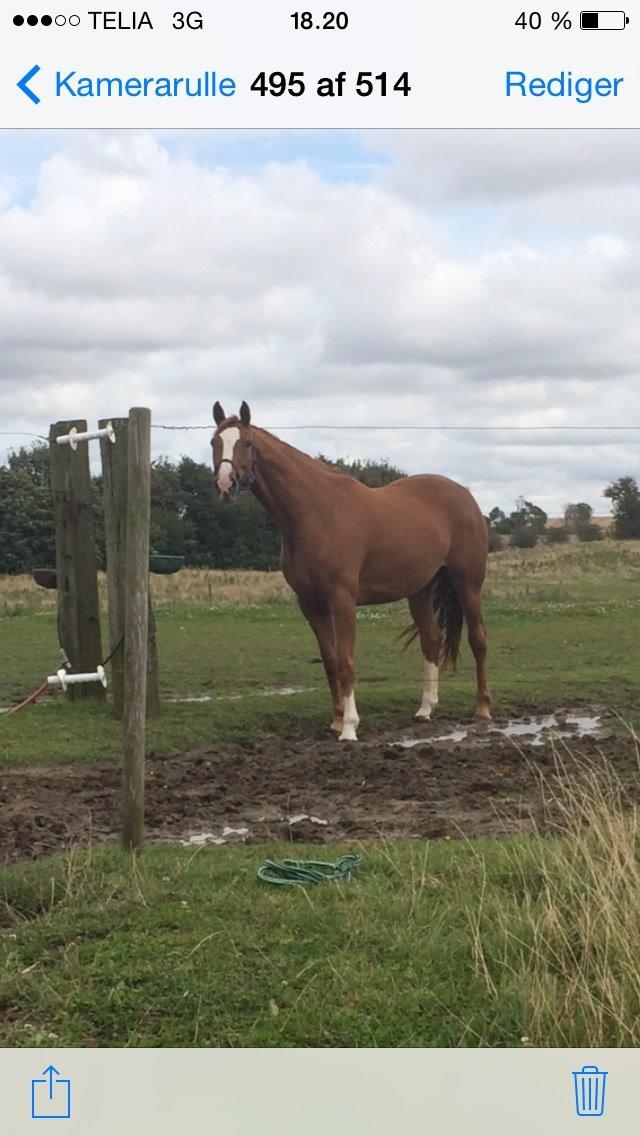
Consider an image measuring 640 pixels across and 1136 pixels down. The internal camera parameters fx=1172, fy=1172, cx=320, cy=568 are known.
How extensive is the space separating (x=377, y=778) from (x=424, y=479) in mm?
4308

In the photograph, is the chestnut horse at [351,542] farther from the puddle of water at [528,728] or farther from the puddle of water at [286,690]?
the puddle of water at [286,690]

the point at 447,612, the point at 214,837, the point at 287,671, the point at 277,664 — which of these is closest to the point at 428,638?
the point at 447,612

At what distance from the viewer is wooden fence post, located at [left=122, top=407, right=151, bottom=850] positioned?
5434 millimetres

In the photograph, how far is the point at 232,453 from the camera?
923 centimetres

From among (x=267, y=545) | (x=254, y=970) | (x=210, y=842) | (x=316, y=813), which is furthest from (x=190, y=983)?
(x=267, y=545)

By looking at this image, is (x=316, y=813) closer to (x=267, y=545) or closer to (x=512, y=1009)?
(x=512, y=1009)

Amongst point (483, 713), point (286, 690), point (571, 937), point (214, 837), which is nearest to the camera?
point (571, 937)

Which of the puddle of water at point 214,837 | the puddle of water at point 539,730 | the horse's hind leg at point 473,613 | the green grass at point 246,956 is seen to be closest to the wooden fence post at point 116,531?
the puddle of water at point 539,730

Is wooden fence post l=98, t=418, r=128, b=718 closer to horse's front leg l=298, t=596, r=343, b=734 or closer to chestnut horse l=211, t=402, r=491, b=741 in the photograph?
chestnut horse l=211, t=402, r=491, b=741

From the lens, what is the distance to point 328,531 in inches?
391

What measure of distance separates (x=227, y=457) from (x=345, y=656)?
1.97 metres

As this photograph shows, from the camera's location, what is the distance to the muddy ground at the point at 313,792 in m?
6.35

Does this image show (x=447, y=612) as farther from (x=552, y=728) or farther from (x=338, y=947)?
(x=338, y=947)

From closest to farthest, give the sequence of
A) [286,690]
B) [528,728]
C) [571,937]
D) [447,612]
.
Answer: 1. [571,937]
2. [528,728]
3. [447,612]
4. [286,690]
